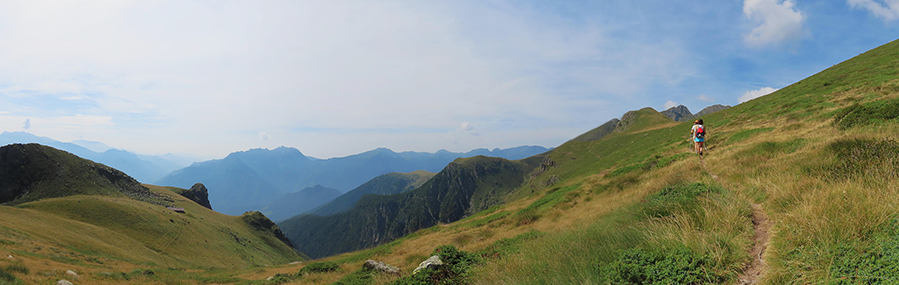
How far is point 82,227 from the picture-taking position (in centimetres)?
5988

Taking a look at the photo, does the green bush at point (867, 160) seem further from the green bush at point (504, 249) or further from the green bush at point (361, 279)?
the green bush at point (361, 279)

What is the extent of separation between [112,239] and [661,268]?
93.3m

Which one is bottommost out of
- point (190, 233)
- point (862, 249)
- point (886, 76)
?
point (190, 233)

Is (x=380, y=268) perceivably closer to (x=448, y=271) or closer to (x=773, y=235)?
(x=448, y=271)

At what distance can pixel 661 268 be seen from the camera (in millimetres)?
4410

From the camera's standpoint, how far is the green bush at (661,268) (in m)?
4.10

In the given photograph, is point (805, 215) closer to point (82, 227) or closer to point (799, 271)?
point (799, 271)

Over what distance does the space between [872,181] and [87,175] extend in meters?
163

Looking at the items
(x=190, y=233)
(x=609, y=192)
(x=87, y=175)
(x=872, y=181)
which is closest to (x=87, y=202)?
(x=190, y=233)

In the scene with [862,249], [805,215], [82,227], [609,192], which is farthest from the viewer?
[82,227]

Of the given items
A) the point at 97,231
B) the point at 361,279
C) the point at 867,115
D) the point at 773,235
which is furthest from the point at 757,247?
the point at 97,231

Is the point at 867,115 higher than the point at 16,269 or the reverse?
higher

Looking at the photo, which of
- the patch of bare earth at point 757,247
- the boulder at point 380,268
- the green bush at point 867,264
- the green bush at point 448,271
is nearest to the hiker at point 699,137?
the patch of bare earth at point 757,247

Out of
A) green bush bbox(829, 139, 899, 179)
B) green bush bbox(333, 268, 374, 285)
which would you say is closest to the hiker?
green bush bbox(829, 139, 899, 179)
